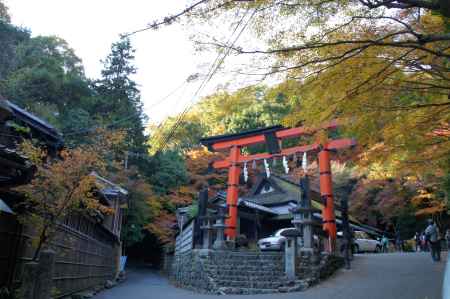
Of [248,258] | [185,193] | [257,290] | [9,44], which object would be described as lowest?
[257,290]

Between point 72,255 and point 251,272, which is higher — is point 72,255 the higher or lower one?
the higher one

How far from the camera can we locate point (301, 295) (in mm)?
11312

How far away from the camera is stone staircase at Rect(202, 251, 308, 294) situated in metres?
13.1

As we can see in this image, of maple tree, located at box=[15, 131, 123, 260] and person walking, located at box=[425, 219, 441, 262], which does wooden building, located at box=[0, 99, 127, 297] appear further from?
person walking, located at box=[425, 219, 441, 262]

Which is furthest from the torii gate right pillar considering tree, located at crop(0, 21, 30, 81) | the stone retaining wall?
tree, located at crop(0, 21, 30, 81)

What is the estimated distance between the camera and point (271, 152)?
2005cm

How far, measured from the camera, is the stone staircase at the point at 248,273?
42.9ft

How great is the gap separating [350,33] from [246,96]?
181 cm

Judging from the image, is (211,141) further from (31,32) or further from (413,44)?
(31,32)

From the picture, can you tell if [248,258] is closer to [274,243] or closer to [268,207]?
[274,243]

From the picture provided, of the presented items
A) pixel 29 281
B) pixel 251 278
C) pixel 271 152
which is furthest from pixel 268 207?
pixel 29 281

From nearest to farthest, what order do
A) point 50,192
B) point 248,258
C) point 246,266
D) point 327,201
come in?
point 50,192, point 246,266, point 248,258, point 327,201

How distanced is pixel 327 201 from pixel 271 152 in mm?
4286

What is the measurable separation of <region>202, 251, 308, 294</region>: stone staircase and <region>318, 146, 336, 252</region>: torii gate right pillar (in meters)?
2.54
